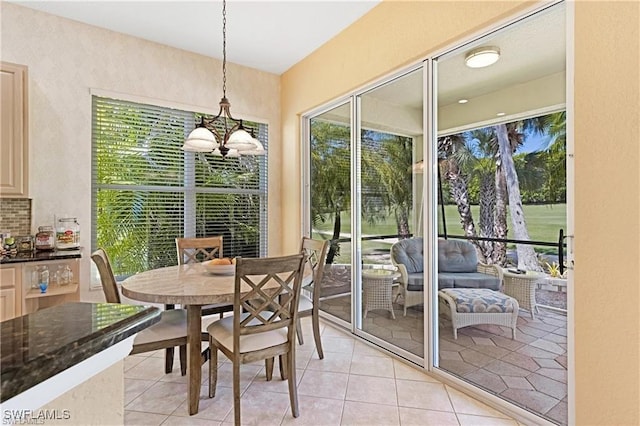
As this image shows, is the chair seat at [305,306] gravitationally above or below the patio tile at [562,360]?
above

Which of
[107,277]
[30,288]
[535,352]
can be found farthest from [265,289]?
[30,288]

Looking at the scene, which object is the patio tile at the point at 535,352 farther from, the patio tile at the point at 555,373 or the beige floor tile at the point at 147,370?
the beige floor tile at the point at 147,370

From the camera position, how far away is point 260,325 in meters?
2.05

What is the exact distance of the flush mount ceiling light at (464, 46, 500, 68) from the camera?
226 centimetres

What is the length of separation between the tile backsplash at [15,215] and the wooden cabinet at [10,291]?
1.72 feet

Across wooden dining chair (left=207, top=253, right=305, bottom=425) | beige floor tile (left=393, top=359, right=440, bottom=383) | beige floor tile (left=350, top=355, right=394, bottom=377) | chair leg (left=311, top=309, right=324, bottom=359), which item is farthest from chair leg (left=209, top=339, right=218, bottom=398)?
beige floor tile (left=393, top=359, right=440, bottom=383)

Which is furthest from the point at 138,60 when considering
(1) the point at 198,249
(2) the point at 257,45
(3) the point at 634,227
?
(3) the point at 634,227

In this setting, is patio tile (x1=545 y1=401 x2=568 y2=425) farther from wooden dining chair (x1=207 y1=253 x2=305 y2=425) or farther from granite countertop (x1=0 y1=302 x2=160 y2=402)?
granite countertop (x1=0 y1=302 x2=160 y2=402)

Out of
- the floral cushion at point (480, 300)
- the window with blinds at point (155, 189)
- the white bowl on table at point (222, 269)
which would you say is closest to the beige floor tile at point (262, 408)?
the white bowl on table at point (222, 269)

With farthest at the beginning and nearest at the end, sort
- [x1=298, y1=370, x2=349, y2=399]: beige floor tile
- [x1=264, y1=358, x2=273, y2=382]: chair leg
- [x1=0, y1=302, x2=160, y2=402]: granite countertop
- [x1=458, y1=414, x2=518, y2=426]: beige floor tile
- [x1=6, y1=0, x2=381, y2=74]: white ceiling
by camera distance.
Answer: [x1=6, y1=0, x2=381, y2=74]: white ceiling, [x1=264, y1=358, x2=273, y2=382]: chair leg, [x1=298, y1=370, x2=349, y2=399]: beige floor tile, [x1=458, y1=414, x2=518, y2=426]: beige floor tile, [x1=0, y1=302, x2=160, y2=402]: granite countertop

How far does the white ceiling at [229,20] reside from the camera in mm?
2961

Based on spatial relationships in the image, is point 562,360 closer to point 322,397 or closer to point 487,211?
point 487,211

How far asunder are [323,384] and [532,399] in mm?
1318

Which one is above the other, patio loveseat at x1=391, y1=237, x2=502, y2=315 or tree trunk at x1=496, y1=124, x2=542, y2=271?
tree trunk at x1=496, y1=124, x2=542, y2=271
